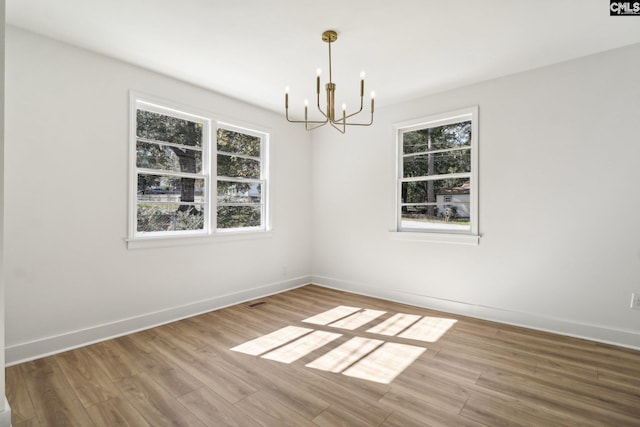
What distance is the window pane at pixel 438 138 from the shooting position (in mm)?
Result: 3805

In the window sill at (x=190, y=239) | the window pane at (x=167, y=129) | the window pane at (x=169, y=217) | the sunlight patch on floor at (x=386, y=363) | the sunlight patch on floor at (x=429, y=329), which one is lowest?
the sunlight patch on floor at (x=386, y=363)

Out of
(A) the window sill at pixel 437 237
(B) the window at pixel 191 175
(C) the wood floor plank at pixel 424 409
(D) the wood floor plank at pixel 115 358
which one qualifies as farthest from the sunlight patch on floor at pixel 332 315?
(D) the wood floor plank at pixel 115 358

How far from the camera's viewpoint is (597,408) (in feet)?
6.47

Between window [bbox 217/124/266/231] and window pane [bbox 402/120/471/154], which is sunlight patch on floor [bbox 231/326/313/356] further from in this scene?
window pane [bbox 402/120/471/154]

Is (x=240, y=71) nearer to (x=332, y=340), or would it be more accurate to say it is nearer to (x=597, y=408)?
(x=332, y=340)

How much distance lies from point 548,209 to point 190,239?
388 centimetres

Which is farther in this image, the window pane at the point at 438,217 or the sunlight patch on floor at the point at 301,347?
the window pane at the point at 438,217

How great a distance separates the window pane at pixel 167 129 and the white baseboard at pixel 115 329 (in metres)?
1.91

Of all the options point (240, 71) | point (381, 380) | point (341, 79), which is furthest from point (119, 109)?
point (381, 380)

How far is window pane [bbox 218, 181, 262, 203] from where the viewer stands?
161 inches

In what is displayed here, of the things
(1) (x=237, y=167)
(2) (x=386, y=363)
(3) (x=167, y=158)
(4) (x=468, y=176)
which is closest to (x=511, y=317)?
(4) (x=468, y=176)

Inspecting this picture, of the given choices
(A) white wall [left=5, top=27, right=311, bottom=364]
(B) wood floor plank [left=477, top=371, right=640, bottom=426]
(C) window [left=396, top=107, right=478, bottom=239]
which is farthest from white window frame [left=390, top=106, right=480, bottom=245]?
(A) white wall [left=5, top=27, right=311, bottom=364]

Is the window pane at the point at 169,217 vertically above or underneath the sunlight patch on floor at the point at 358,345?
above

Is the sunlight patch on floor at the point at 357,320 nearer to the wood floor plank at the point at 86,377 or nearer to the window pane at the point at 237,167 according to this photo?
the wood floor plank at the point at 86,377
